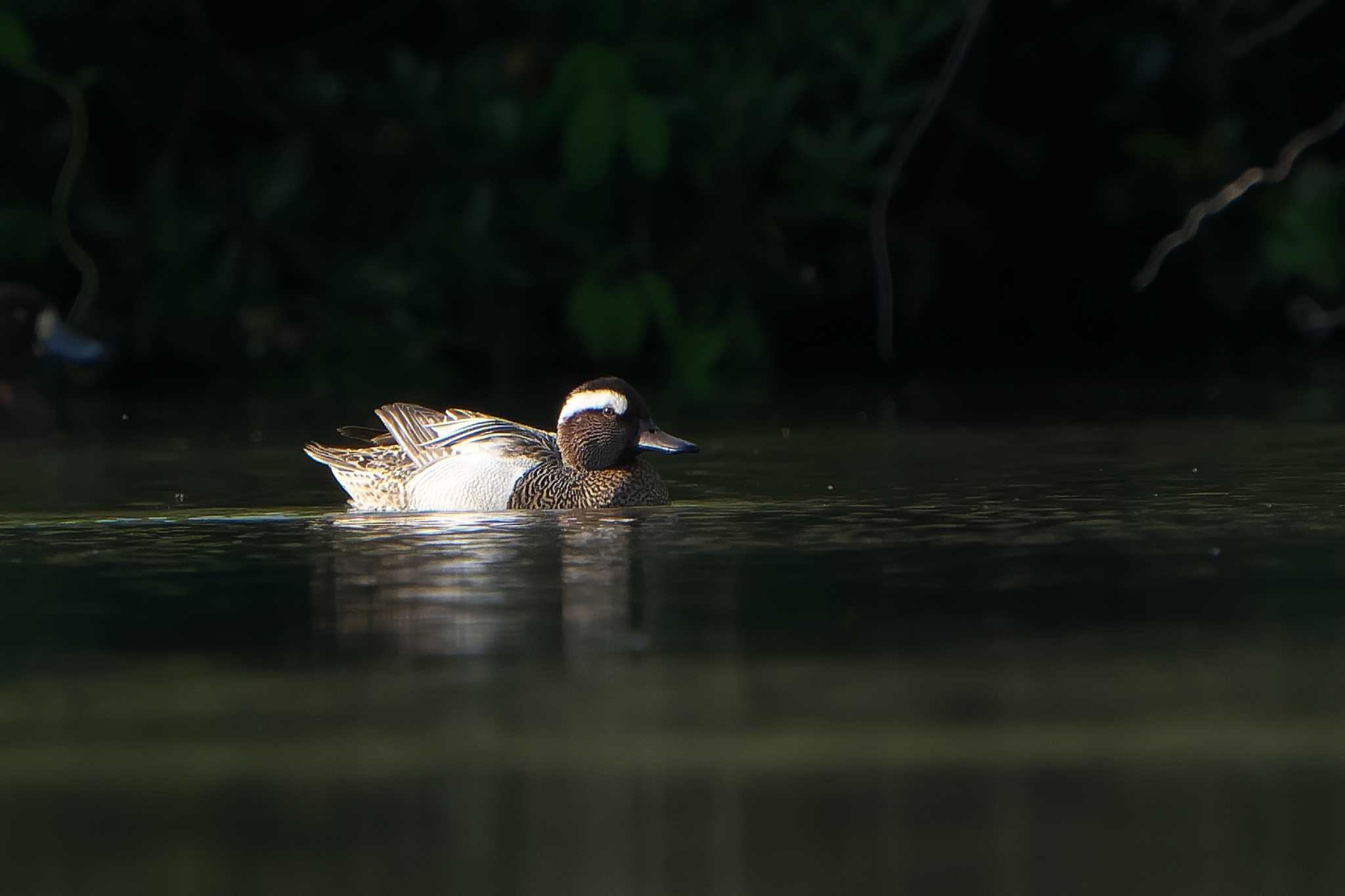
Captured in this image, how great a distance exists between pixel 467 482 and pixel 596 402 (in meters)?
0.58

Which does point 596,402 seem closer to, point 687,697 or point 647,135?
point 687,697

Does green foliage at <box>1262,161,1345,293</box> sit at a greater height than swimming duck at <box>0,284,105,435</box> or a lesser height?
greater

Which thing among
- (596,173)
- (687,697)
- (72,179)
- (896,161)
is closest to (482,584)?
(687,697)

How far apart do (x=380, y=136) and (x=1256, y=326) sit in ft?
20.5

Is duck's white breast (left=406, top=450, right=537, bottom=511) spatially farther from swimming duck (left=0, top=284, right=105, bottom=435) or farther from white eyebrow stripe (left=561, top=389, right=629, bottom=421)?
swimming duck (left=0, top=284, right=105, bottom=435)

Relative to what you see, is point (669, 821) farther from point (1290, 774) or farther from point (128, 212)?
point (128, 212)

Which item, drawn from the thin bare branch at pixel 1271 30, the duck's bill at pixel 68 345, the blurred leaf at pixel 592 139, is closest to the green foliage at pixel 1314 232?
the thin bare branch at pixel 1271 30

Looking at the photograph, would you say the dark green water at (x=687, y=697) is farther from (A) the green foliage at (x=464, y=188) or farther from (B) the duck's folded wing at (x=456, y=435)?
(A) the green foliage at (x=464, y=188)

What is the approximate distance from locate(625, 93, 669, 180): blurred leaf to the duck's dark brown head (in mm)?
4567

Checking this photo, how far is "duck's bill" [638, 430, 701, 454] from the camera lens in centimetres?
828

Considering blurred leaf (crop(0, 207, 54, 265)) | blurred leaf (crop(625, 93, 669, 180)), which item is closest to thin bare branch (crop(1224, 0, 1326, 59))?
blurred leaf (crop(625, 93, 669, 180))

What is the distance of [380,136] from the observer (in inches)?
568

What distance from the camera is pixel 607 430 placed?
26.9 feet

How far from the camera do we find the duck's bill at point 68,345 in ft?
43.7
